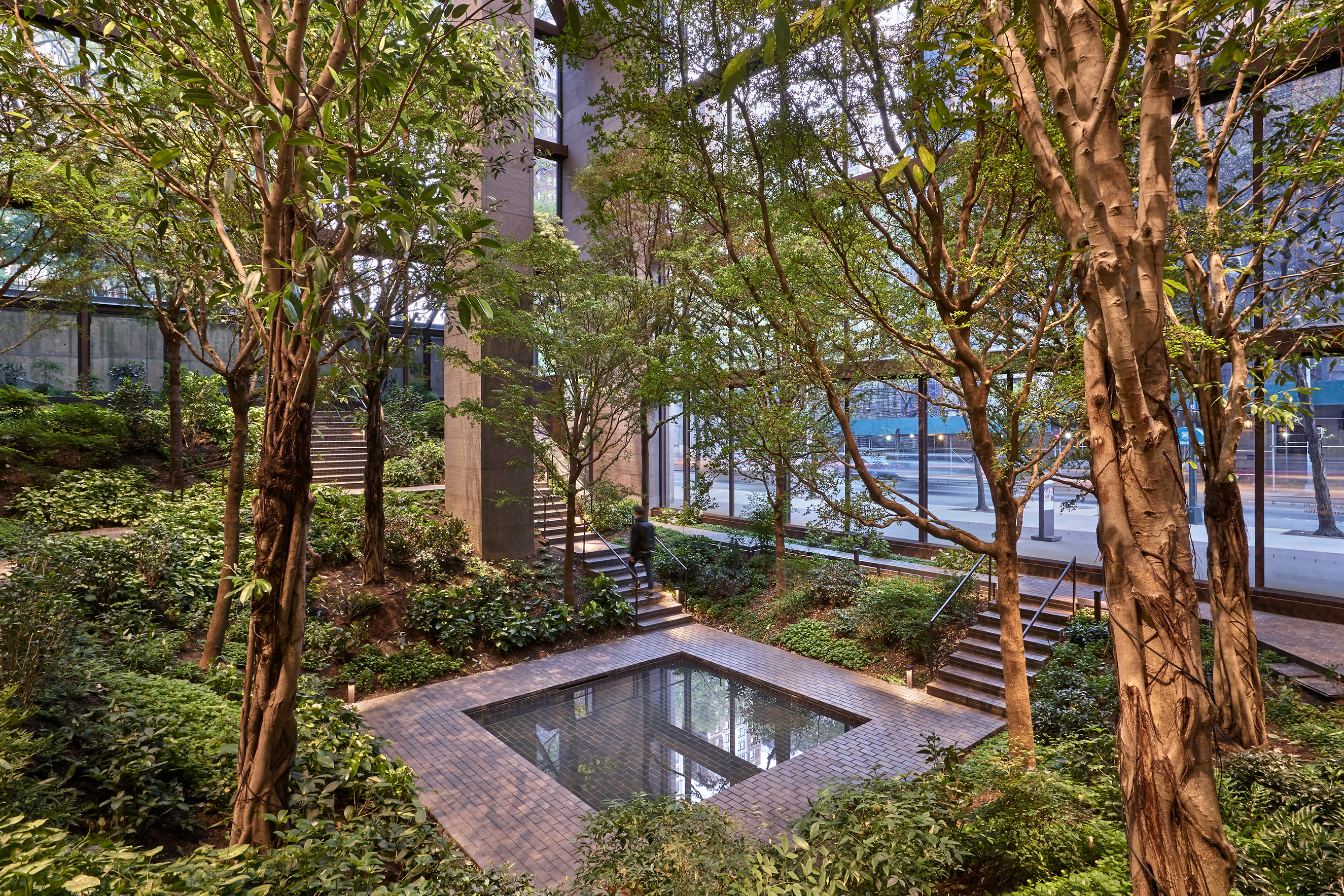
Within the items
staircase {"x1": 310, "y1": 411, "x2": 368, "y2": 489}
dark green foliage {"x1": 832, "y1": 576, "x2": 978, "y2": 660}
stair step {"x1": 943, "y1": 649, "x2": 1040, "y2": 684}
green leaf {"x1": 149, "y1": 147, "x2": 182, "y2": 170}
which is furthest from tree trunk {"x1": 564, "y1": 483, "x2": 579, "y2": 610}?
green leaf {"x1": 149, "y1": 147, "x2": 182, "y2": 170}

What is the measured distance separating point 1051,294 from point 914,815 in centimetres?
364

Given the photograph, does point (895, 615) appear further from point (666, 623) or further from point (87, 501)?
point (87, 501)

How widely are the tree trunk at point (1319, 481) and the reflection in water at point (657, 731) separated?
24.5 ft

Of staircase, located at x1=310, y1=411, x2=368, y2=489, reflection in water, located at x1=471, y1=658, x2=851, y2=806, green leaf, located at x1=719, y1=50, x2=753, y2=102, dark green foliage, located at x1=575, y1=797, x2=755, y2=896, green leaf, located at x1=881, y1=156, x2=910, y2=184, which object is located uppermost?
green leaf, located at x1=719, y1=50, x2=753, y2=102

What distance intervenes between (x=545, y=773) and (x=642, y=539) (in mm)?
5640

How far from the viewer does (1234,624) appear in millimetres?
5805

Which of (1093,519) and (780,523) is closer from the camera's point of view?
(1093,519)

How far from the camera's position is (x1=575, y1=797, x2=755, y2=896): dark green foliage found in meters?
3.47

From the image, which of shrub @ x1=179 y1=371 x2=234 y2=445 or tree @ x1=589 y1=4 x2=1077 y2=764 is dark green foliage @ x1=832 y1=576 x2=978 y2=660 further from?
shrub @ x1=179 y1=371 x2=234 y2=445

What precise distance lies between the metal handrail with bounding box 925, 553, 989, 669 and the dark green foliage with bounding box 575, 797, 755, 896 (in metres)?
5.06

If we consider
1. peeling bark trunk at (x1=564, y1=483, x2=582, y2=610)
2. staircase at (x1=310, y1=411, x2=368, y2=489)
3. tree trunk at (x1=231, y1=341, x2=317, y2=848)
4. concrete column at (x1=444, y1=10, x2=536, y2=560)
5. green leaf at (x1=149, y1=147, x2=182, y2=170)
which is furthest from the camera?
staircase at (x1=310, y1=411, x2=368, y2=489)

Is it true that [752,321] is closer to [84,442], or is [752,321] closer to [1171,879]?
[1171,879]

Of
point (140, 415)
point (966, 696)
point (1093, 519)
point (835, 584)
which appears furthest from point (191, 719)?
point (1093, 519)

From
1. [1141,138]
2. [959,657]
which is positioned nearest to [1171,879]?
[1141,138]
